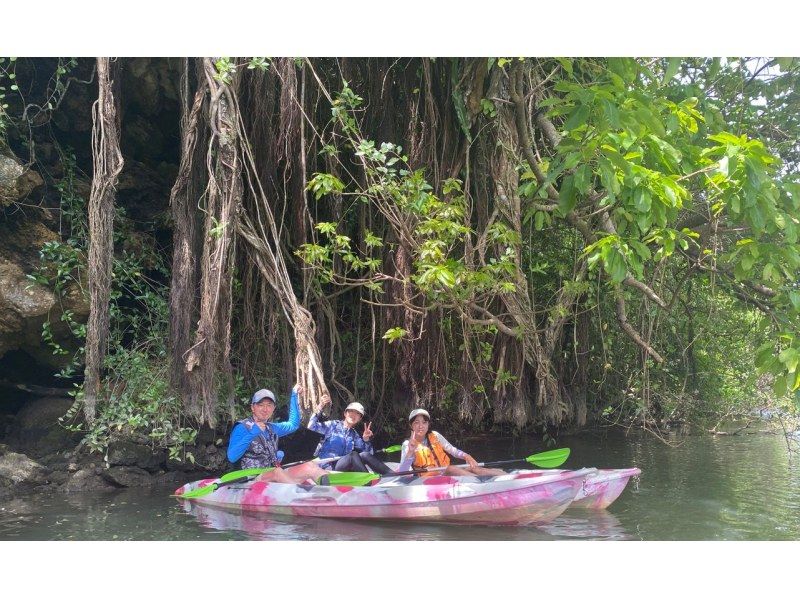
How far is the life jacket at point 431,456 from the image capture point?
16.2ft

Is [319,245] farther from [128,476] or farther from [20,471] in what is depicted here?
[20,471]

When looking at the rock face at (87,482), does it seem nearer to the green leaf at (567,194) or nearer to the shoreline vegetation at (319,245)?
the shoreline vegetation at (319,245)

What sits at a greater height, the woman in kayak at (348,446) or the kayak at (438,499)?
the woman in kayak at (348,446)

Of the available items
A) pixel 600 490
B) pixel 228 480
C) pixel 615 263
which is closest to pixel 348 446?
pixel 228 480

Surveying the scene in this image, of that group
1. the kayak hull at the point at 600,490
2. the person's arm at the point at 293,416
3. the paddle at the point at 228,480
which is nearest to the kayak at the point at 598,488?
the kayak hull at the point at 600,490

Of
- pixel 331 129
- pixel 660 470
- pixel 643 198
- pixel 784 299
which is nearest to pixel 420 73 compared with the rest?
pixel 331 129

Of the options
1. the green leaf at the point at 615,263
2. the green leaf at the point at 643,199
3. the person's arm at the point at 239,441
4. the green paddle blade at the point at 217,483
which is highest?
the green leaf at the point at 643,199

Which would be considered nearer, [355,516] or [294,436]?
[355,516]

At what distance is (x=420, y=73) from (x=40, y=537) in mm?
4232

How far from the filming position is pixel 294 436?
22.1 ft

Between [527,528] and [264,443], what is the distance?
6.95 ft

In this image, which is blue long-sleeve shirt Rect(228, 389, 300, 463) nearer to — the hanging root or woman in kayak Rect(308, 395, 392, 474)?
woman in kayak Rect(308, 395, 392, 474)

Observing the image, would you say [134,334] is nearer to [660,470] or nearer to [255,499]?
[255,499]

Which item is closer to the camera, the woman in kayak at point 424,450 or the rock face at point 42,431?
the woman in kayak at point 424,450
